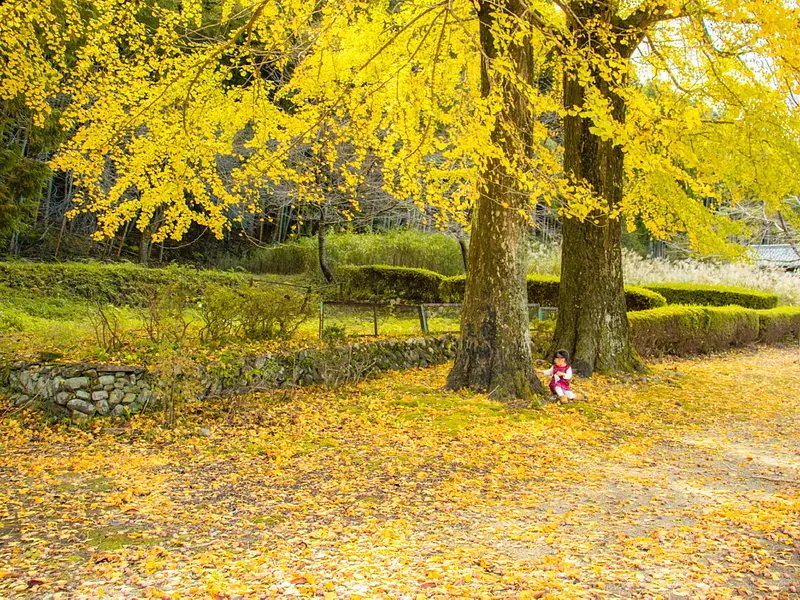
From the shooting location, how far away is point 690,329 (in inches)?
515

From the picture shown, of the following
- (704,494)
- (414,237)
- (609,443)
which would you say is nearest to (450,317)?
(414,237)

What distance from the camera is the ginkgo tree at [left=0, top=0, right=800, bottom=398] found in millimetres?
6836

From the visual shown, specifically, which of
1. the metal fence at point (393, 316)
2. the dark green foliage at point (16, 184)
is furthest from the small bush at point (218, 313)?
the dark green foliage at point (16, 184)

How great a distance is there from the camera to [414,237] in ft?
63.1

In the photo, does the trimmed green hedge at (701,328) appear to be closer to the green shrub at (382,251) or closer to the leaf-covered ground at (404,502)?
the leaf-covered ground at (404,502)

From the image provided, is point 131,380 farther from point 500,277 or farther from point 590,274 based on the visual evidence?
point 590,274

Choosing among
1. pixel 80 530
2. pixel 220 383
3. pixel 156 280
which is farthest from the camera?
pixel 156 280

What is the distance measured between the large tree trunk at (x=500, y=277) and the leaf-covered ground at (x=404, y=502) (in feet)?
1.43

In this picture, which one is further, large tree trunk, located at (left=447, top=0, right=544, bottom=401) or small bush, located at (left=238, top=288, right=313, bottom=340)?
small bush, located at (left=238, top=288, right=313, bottom=340)

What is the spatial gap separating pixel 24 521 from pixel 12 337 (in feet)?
14.7

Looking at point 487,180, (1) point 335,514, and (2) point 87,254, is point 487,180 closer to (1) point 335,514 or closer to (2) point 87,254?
(1) point 335,514

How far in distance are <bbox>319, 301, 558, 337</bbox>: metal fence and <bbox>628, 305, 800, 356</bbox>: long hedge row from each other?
168cm

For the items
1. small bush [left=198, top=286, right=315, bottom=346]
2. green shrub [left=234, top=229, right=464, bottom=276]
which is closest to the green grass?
small bush [left=198, top=286, right=315, bottom=346]

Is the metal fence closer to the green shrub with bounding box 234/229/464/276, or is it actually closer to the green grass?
the green shrub with bounding box 234/229/464/276
